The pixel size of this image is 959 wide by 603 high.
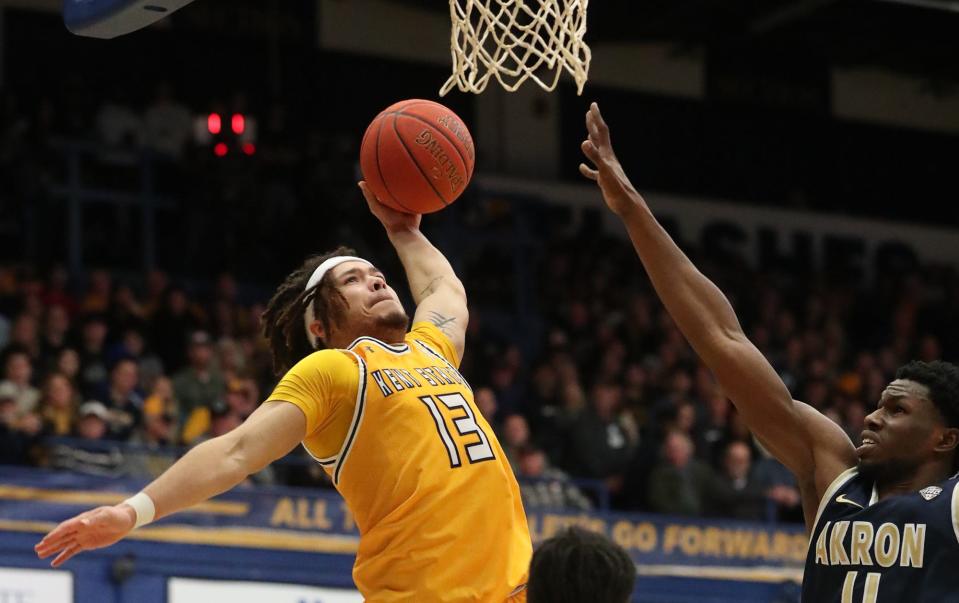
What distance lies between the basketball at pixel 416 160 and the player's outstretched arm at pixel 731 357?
125cm

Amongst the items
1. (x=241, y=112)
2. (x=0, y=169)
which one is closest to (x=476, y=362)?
(x=241, y=112)

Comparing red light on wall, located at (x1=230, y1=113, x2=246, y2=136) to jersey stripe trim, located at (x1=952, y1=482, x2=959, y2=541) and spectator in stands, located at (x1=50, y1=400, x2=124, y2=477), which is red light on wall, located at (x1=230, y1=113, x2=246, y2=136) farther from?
jersey stripe trim, located at (x1=952, y1=482, x2=959, y2=541)

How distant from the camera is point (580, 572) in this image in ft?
10.8

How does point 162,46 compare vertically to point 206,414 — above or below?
above

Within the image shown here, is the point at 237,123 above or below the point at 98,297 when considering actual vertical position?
above

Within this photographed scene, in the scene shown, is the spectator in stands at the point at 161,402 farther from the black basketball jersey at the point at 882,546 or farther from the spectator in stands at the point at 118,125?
the black basketball jersey at the point at 882,546

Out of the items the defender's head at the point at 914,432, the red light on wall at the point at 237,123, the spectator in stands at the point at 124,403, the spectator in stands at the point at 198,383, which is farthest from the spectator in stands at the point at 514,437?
the defender's head at the point at 914,432

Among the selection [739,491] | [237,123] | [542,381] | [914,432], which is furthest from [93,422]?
[914,432]

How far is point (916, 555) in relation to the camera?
167 inches

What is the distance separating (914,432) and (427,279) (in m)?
1.93

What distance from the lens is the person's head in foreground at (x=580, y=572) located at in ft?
10.7

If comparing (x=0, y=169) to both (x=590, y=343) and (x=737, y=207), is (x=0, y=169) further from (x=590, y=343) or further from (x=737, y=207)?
(x=737, y=207)

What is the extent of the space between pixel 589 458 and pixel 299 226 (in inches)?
146

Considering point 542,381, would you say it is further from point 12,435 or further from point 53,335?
point 12,435
